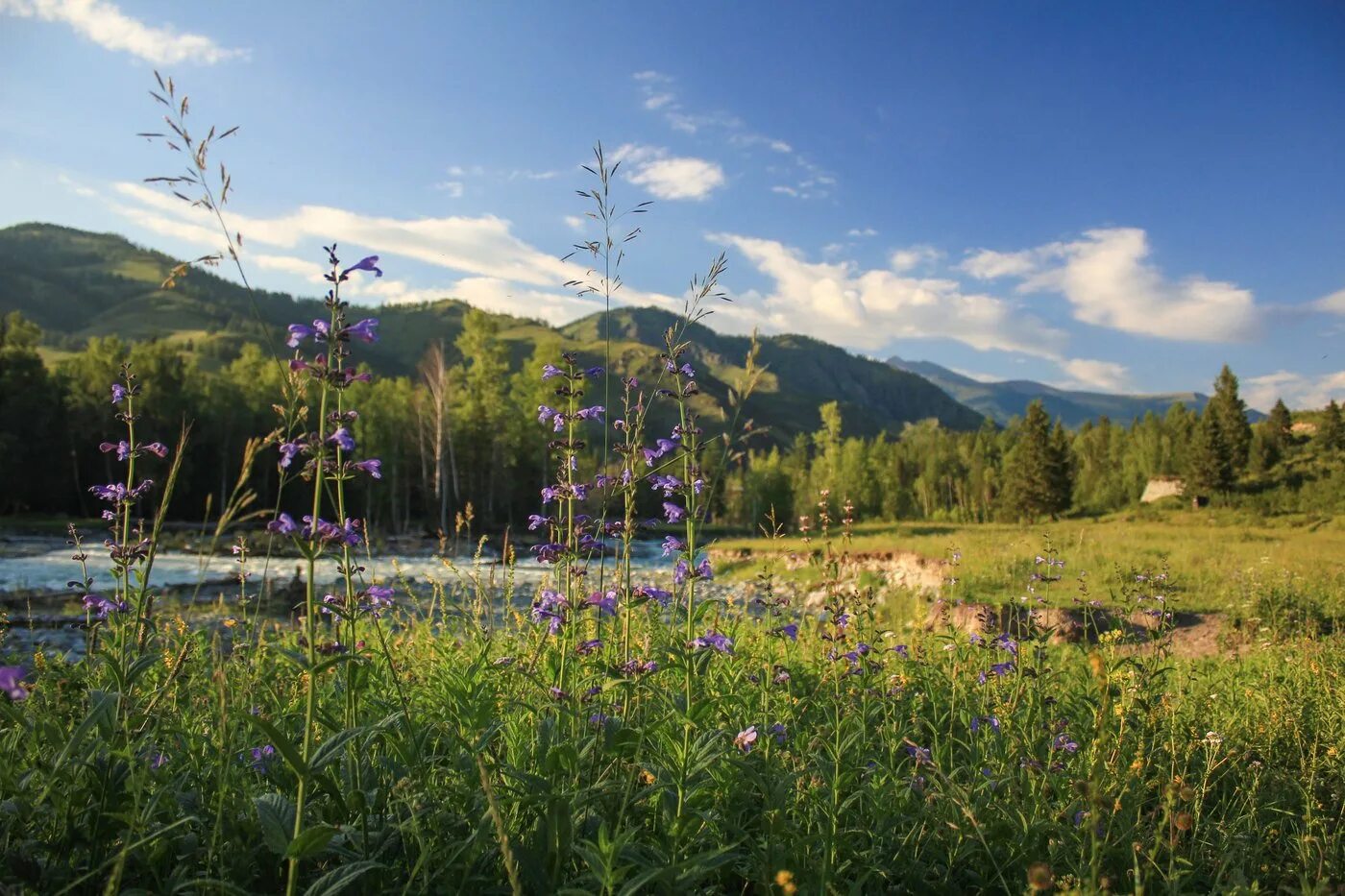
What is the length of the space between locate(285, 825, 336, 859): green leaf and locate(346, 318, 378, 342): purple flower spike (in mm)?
1310

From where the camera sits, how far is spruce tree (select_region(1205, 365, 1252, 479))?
162ft

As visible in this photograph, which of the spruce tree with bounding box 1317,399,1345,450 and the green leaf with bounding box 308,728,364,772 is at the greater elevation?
the spruce tree with bounding box 1317,399,1345,450

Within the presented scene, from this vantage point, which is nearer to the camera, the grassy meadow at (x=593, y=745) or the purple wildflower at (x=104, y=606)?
the grassy meadow at (x=593, y=745)

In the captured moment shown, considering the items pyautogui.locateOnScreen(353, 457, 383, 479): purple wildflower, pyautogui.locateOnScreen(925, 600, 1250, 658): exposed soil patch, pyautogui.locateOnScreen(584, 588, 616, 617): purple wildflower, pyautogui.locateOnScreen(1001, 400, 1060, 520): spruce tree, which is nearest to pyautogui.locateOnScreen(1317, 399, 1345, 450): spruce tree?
pyautogui.locateOnScreen(1001, 400, 1060, 520): spruce tree

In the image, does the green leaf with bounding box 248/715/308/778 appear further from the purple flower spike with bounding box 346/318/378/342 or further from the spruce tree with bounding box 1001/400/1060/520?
the spruce tree with bounding box 1001/400/1060/520

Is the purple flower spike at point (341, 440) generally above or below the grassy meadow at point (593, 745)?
above

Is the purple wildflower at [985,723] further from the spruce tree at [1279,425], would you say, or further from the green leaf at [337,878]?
the spruce tree at [1279,425]

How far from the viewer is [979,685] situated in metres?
4.50

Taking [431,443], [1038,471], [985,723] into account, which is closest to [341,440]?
[985,723]

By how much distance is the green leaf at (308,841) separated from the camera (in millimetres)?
1559

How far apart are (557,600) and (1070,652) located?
6.09 metres

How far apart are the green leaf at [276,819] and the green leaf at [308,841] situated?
0.13 feet

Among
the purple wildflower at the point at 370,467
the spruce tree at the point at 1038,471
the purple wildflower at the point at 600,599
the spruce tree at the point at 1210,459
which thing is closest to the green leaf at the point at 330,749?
the purple wildflower at the point at 370,467

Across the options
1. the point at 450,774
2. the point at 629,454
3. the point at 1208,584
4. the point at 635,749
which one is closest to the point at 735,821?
the point at 635,749
